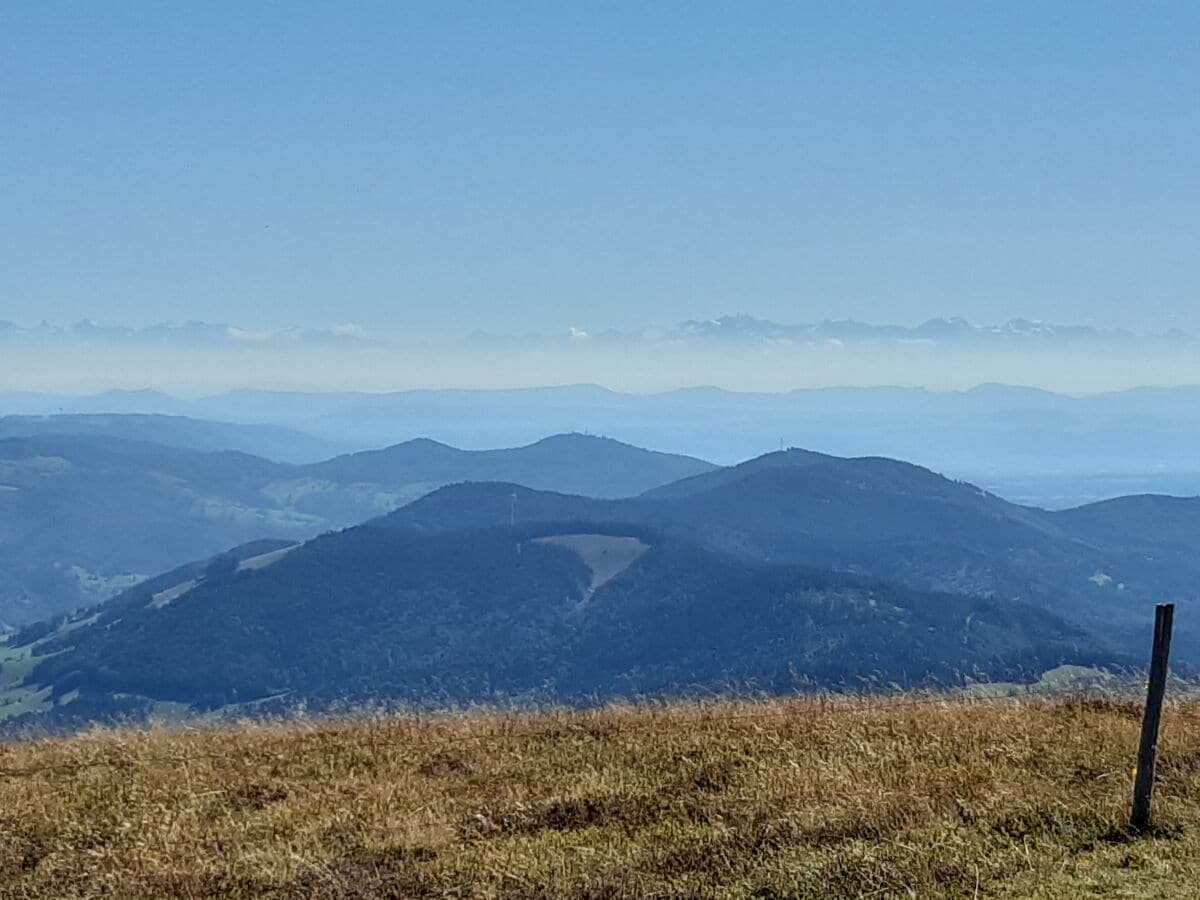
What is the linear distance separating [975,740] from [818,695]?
509 centimetres

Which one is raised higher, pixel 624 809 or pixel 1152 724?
→ pixel 1152 724

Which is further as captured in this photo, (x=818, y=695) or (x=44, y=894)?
(x=818, y=695)

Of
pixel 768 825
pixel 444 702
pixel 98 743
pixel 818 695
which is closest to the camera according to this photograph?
pixel 768 825

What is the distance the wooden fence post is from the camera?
10.6 metres

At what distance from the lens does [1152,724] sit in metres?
10.7

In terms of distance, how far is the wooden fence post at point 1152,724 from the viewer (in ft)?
34.6

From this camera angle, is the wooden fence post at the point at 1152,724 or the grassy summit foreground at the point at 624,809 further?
the wooden fence post at the point at 1152,724

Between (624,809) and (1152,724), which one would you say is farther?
(624,809)

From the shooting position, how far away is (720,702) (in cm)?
1959

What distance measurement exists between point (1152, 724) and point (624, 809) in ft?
16.4

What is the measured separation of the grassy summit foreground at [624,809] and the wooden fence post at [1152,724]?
219 millimetres

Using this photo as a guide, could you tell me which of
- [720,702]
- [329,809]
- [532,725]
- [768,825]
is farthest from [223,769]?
[720,702]

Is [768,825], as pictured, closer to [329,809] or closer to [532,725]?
[329,809]

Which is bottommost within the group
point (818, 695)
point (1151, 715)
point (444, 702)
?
point (444, 702)
